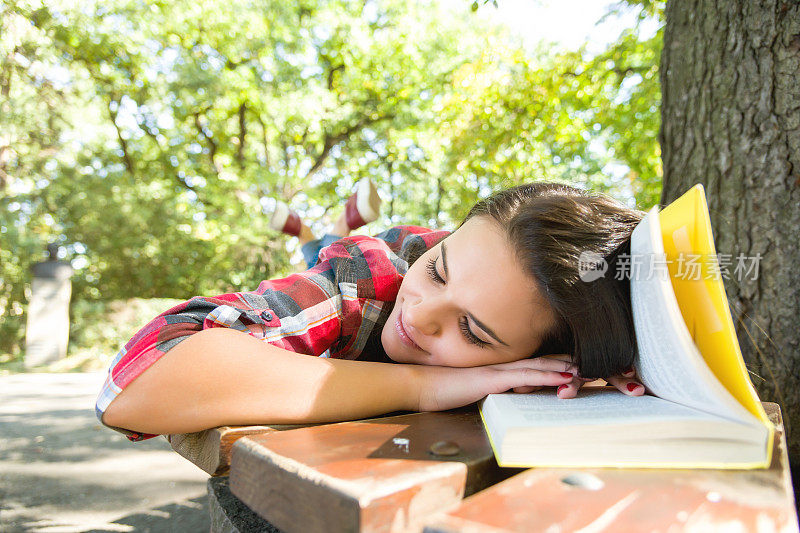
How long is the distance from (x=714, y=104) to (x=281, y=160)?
45.8 ft

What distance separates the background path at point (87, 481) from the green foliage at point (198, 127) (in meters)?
7.43

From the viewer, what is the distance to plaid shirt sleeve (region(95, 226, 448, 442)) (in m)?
1.08

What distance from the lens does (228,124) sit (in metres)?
14.1

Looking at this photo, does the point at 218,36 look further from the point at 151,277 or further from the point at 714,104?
the point at 714,104

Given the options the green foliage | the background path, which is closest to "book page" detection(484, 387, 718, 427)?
the background path

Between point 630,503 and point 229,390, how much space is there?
0.72 meters

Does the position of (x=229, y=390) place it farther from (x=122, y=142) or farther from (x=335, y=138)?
(x=122, y=142)

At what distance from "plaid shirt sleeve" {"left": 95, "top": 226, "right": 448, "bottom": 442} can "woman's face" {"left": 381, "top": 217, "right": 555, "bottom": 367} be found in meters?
0.17

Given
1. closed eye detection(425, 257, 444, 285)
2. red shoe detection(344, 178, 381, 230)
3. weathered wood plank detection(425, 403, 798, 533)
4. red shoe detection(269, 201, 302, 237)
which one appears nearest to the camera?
weathered wood plank detection(425, 403, 798, 533)

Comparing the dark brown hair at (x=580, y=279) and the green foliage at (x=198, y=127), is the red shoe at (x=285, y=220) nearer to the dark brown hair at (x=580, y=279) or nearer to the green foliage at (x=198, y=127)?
the dark brown hair at (x=580, y=279)

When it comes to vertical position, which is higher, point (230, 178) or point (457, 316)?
point (230, 178)

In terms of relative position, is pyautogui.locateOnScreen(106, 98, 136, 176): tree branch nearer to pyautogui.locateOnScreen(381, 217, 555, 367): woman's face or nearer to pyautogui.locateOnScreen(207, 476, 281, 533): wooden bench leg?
pyautogui.locateOnScreen(381, 217, 555, 367): woman's face

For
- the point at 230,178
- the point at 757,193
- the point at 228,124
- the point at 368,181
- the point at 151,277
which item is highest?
the point at 228,124

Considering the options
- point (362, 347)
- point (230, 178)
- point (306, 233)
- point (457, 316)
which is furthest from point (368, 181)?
point (230, 178)
